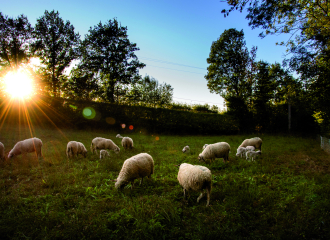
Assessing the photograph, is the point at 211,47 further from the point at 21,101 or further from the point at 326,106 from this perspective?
the point at 21,101

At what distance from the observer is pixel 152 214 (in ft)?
11.5

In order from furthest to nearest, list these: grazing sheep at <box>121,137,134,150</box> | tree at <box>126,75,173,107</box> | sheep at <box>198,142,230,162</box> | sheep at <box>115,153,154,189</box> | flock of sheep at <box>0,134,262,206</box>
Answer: tree at <box>126,75,173,107</box>, grazing sheep at <box>121,137,134,150</box>, sheep at <box>198,142,230,162</box>, sheep at <box>115,153,154,189</box>, flock of sheep at <box>0,134,262,206</box>

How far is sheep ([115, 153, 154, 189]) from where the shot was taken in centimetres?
491

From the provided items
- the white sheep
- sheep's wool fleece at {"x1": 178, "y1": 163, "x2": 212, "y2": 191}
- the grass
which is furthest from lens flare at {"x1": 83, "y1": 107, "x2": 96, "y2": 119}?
sheep's wool fleece at {"x1": 178, "y1": 163, "x2": 212, "y2": 191}

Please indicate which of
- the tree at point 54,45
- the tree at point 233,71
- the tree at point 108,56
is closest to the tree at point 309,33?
the tree at point 233,71

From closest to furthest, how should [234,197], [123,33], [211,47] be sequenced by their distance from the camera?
[234,197]
[123,33]
[211,47]

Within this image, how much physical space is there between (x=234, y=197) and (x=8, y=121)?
21.3 m

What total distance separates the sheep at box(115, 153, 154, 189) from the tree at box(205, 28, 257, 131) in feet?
69.9

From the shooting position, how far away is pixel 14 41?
20281mm

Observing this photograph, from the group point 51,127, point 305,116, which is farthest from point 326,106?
point 51,127

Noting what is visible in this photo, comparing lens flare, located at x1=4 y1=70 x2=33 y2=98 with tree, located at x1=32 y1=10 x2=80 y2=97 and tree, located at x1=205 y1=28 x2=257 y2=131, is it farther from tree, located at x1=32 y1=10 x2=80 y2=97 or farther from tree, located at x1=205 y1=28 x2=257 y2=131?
tree, located at x1=205 y1=28 x2=257 y2=131

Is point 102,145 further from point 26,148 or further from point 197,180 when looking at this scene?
point 197,180

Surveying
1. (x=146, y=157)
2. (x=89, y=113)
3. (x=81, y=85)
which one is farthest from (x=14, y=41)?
(x=146, y=157)

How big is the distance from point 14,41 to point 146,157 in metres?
25.9
